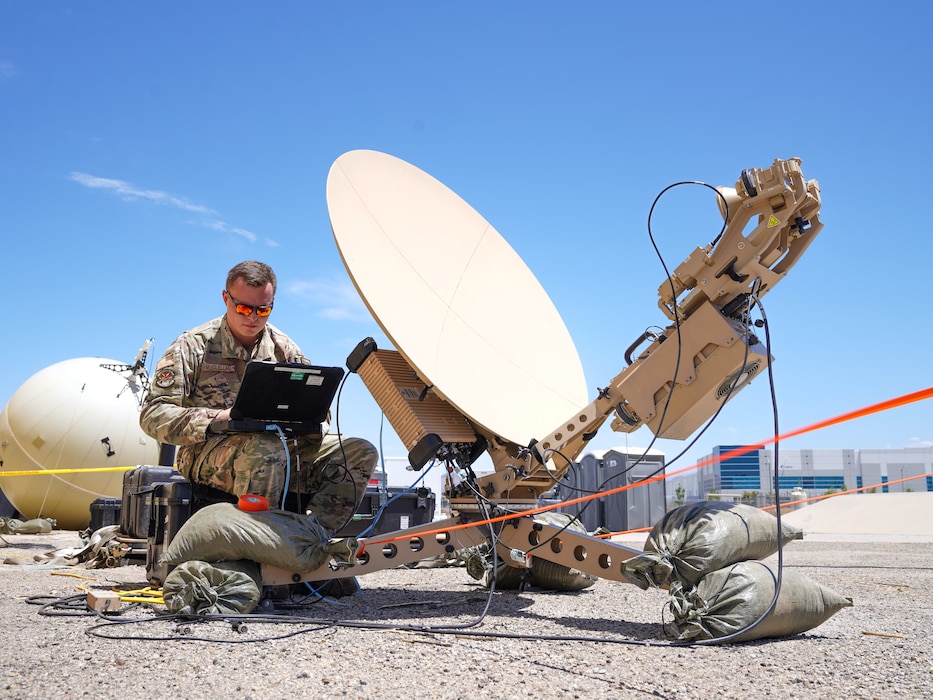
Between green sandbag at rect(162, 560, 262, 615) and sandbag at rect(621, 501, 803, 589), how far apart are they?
6.28 ft

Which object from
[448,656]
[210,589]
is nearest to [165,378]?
[210,589]

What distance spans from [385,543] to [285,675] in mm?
1799

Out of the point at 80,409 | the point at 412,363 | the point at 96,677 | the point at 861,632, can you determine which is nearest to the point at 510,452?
the point at 412,363

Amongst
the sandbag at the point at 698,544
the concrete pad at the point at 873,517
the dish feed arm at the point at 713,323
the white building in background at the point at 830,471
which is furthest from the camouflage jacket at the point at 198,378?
the white building in background at the point at 830,471

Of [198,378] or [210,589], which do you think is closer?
[210,589]

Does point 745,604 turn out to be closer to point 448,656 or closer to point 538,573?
point 448,656

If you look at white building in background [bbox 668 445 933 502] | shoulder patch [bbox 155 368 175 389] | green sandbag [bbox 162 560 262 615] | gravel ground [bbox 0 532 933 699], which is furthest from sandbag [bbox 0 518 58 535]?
white building in background [bbox 668 445 933 502]

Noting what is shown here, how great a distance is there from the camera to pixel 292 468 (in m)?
4.84

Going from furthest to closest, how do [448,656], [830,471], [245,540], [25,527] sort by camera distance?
[830,471]
[25,527]
[245,540]
[448,656]

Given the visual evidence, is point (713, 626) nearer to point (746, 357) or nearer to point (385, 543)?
point (746, 357)

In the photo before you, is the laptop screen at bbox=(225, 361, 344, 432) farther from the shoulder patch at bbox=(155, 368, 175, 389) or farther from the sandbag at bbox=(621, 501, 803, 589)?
the sandbag at bbox=(621, 501, 803, 589)

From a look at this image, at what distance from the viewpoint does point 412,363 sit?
426 cm

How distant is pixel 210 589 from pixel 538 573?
8.11ft

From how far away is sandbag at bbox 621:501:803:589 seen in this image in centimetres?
372
